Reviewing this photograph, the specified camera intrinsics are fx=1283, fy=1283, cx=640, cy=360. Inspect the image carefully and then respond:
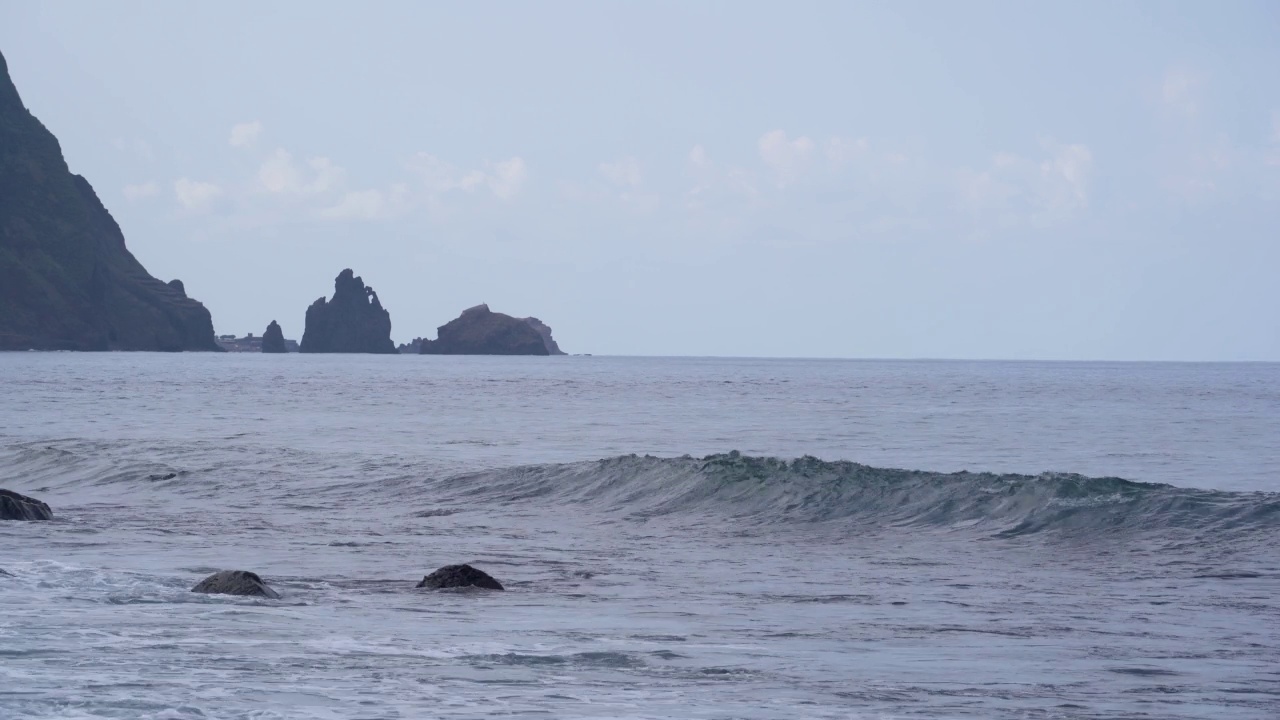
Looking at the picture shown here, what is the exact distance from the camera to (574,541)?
57.4 ft

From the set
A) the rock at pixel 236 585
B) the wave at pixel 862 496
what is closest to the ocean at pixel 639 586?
the wave at pixel 862 496

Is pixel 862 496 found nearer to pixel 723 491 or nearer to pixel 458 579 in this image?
pixel 723 491

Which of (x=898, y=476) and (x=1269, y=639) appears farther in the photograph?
(x=898, y=476)

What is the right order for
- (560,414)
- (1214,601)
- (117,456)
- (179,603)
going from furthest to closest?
(560,414) → (117,456) → (1214,601) → (179,603)

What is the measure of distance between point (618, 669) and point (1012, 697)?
104 inches

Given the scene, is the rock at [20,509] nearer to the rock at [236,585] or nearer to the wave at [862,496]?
the wave at [862,496]

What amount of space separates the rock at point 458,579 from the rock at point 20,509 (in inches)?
331

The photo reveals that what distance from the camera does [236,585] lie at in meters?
11.8

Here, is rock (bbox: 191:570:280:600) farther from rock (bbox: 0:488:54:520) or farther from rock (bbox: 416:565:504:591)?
rock (bbox: 0:488:54:520)

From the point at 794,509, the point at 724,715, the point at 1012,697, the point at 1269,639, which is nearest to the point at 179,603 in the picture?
the point at 724,715

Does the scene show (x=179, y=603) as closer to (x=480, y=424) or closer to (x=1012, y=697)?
(x=1012, y=697)

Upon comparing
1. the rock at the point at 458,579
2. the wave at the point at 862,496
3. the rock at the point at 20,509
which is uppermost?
the wave at the point at 862,496

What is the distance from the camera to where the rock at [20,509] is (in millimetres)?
17984

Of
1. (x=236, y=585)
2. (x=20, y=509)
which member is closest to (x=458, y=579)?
(x=236, y=585)
